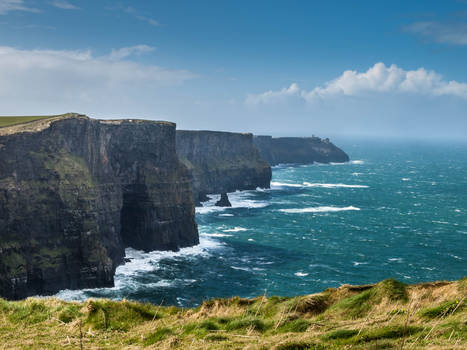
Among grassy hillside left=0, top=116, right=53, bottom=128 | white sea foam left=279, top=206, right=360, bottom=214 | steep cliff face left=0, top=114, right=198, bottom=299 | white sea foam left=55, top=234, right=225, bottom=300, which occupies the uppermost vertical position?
grassy hillside left=0, top=116, right=53, bottom=128

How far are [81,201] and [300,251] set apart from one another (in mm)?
42182

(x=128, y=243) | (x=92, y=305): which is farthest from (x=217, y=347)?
(x=128, y=243)

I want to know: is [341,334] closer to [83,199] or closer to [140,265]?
[83,199]

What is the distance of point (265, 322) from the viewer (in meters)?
19.0

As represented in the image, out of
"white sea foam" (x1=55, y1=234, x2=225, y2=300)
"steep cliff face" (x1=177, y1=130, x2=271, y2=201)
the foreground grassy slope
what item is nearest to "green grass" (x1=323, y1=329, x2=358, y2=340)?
the foreground grassy slope

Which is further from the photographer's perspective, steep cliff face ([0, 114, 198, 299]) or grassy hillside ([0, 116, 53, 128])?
grassy hillside ([0, 116, 53, 128])

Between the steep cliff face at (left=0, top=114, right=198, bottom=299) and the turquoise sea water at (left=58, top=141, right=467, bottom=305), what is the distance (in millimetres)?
4228

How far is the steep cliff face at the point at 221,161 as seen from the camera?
16500 centimetres

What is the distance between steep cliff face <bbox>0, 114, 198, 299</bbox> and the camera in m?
66.9

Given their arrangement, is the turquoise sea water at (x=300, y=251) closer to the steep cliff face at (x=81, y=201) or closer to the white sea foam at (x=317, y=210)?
the white sea foam at (x=317, y=210)

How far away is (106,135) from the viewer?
95.9 meters

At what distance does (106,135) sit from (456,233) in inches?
3167

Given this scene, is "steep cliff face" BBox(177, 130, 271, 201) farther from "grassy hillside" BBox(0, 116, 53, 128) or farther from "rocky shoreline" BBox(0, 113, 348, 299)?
"grassy hillside" BBox(0, 116, 53, 128)

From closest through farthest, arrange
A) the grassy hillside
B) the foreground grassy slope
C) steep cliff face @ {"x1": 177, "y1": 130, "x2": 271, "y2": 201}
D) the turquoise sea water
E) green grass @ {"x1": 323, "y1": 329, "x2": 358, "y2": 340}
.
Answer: the foreground grassy slope < green grass @ {"x1": 323, "y1": 329, "x2": 358, "y2": 340} < the turquoise sea water < the grassy hillside < steep cliff face @ {"x1": 177, "y1": 130, "x2": 271, "y2": 201}
